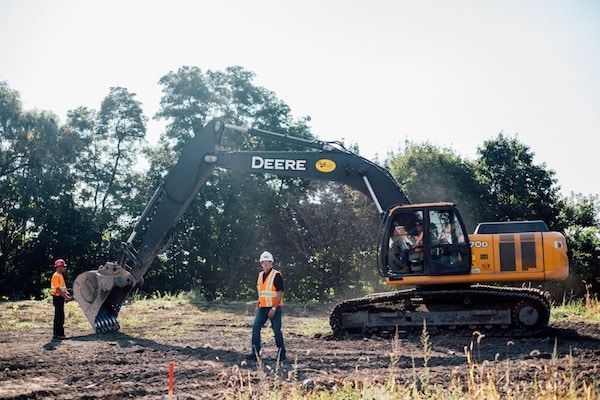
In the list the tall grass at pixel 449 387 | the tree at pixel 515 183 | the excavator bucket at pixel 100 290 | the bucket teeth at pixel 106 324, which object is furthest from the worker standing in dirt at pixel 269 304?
the tree at pixel 515 183

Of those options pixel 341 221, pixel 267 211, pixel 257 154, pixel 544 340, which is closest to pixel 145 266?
pixel 257 154

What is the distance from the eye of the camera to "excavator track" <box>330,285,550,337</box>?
12391 millimetres

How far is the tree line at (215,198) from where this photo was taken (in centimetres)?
3183

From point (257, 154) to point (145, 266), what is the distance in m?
3.45

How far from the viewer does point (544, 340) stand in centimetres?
1148

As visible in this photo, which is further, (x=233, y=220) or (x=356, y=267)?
(x=233, y=220)

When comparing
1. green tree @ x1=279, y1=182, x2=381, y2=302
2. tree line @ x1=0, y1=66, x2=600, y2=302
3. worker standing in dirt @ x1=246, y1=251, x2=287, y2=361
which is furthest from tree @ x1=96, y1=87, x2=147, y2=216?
worker standing in dirt @ x1=246, y1=251, x2=287, y2=361

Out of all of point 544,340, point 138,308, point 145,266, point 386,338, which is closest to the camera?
point 544,340

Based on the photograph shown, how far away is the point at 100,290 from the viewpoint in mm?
13477

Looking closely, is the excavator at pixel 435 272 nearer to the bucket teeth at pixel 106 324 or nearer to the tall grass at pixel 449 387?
the bucket teeth at pixel 106 324

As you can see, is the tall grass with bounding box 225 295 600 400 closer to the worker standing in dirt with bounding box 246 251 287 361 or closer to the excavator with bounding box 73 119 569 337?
the worker standing in dirt with bounding box 246 251 287 361

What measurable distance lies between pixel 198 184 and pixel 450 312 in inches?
236

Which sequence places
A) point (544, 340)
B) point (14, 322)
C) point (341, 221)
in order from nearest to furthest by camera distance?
point (544, 340) → point (14, 322) → point (341, 221)

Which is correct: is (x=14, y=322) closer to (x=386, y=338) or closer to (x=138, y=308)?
(x=138, y=308)
